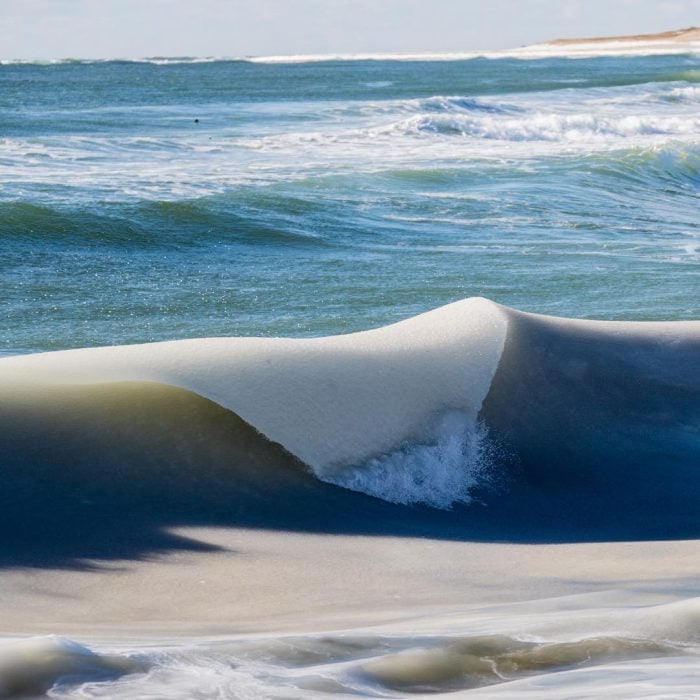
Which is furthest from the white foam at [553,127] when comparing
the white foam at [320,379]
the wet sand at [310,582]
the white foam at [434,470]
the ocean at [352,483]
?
the wet sand at [310,582]

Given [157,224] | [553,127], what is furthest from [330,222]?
[553,127]

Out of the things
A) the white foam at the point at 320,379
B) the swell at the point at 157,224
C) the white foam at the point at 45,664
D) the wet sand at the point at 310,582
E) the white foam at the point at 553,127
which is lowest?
the wet sand at the point at 310,582

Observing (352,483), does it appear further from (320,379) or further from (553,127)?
(553,127)

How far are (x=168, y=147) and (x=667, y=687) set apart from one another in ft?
60.2

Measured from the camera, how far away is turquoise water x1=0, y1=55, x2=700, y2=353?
8.95 m

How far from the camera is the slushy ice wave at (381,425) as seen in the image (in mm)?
4113

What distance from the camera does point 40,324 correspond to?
835 cm

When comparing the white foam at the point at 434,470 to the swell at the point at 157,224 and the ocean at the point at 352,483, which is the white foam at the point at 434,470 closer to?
the ocean at the point at 352,483

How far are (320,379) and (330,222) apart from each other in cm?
853

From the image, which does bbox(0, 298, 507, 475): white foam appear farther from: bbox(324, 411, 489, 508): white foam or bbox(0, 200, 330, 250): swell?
bbox(0, 200, 330, 250): swell

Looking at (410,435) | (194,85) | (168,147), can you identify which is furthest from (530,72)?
(410,435)

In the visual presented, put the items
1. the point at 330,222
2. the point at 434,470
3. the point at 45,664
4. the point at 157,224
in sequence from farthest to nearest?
the point at 330,222 < the point at 157,224 < the point at 434,470 < the point at 45,664

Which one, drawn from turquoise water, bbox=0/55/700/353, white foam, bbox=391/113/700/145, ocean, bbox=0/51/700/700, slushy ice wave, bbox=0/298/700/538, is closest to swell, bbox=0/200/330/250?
turquoise water, bbox=0/55/700/353

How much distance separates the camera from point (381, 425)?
14.5 ft
